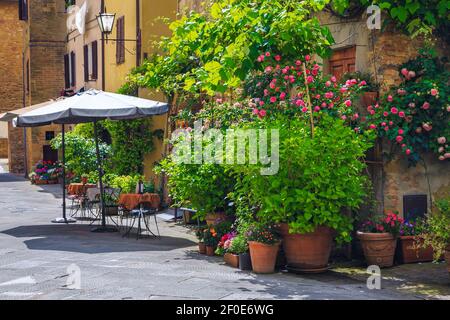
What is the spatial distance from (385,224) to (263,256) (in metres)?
1.83

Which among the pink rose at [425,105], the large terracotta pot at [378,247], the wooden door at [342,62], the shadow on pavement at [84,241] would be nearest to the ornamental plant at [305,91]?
the wooden door at [342,62]

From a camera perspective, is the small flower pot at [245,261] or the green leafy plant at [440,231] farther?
the small flower pot at [245,261]

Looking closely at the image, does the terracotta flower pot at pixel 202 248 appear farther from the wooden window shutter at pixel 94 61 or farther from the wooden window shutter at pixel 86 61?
the wooden window shutter at pixel 86 61

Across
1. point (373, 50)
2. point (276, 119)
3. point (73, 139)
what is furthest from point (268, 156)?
point (73, 139)

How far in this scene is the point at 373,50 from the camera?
10680 mm

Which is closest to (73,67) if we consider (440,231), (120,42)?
(120,42)

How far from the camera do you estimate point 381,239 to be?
9945mm

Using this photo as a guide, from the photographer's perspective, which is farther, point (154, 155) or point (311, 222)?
point (154, 155)

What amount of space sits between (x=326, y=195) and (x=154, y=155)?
10.9 metres

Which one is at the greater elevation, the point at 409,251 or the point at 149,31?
the point at 149,31

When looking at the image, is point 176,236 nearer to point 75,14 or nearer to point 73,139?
point 73,139

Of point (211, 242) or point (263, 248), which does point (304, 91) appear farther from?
point (211, 242)

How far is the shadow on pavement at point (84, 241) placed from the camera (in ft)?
37.5

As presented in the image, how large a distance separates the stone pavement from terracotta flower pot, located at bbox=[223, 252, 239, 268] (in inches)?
4.0
